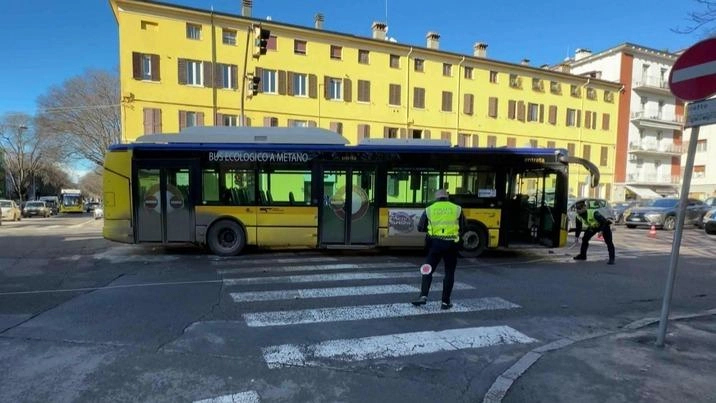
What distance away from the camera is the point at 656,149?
50875 mm

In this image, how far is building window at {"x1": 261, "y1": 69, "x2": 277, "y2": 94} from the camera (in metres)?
33.4

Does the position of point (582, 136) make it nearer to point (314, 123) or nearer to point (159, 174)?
point (314, 123)

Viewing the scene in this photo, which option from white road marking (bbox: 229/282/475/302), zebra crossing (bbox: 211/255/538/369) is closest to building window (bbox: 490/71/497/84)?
zebra crossing (bbox: 211/255/538/369)

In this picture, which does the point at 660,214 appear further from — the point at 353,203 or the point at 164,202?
the point at 164,202

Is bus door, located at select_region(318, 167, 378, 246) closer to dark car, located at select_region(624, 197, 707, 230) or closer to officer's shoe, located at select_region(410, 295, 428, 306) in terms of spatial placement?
officer's shoe, located at select_region(410, 295, 428, 306)

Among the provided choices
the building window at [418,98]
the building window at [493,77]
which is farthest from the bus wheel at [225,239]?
the building window at [493,77]

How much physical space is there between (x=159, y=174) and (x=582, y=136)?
149 ft

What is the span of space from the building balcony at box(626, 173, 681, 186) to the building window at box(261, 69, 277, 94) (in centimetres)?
3986

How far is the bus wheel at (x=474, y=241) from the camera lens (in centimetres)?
1105

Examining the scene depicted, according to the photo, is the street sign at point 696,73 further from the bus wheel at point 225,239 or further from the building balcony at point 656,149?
the building balcony at point 656,149

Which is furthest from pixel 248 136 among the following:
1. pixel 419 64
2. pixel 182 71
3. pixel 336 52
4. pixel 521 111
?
pixel 521 111

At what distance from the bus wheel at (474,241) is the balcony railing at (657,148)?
47389 mm

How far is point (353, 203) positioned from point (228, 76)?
25.3m

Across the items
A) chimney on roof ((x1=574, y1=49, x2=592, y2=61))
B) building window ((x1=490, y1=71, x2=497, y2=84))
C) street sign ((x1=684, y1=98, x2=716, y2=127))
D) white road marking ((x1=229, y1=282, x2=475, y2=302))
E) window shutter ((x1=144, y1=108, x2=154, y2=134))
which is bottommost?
white road marking ((x1=229, y1=282, x2=475, y2=302))
